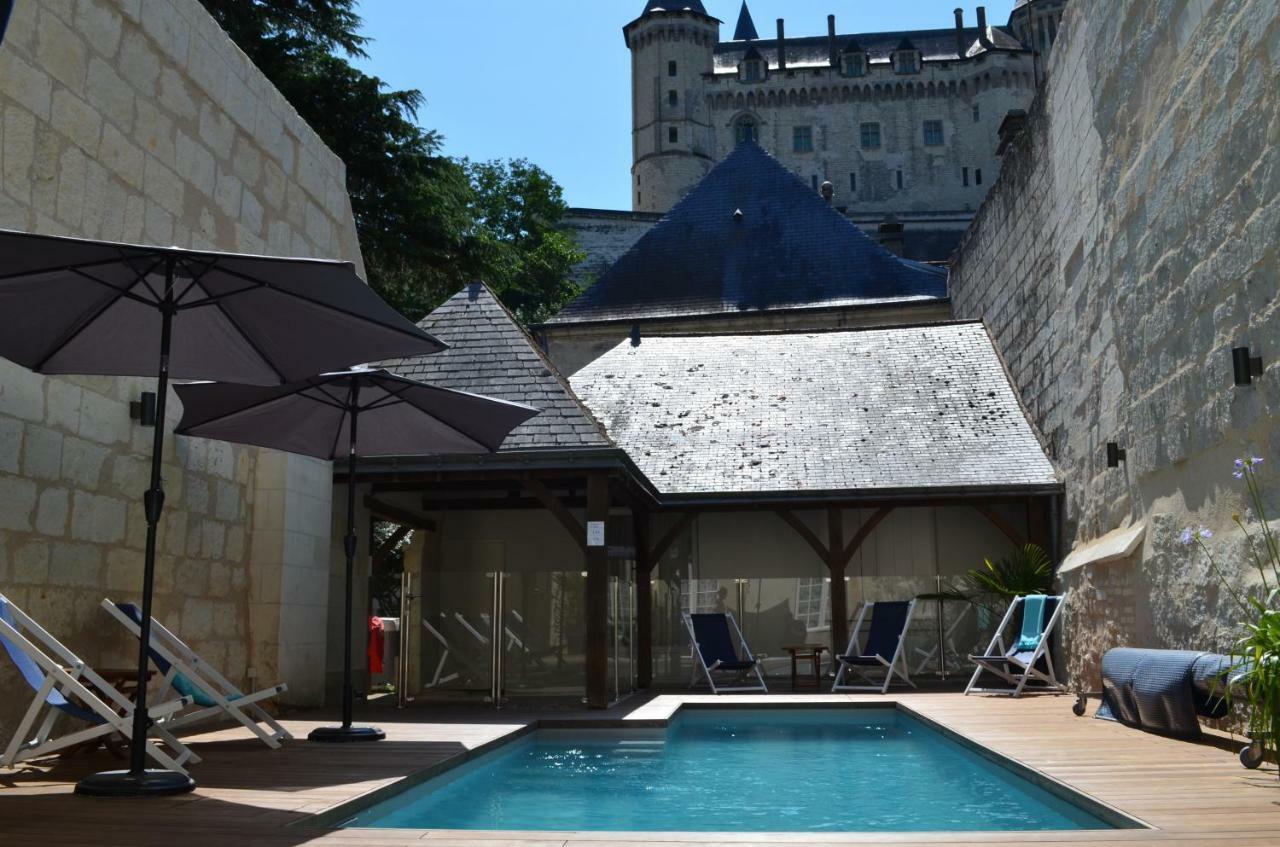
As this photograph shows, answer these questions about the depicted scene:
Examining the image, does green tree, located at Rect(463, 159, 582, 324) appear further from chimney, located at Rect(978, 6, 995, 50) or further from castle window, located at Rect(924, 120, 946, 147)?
chimney, located at Rect(978, 6, 995, 50)

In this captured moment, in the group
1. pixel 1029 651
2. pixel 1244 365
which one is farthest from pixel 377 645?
pixel 1244 365

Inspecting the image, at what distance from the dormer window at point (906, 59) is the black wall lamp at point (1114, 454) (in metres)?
53.0

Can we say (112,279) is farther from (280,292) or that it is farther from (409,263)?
(409,263)

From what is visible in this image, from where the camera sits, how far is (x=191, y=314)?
16.0ft

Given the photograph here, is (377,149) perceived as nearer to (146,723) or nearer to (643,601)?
(643,601)

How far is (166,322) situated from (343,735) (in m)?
2.67

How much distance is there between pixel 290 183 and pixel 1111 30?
19.0ft

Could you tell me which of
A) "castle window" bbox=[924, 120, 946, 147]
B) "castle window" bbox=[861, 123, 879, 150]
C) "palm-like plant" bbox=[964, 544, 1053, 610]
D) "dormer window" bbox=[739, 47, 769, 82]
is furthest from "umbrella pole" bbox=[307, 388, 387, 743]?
"castle window" bbox=[924, 120, 946, 147]

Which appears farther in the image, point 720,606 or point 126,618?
point 720,606

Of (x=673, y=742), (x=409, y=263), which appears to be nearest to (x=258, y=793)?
(x=673, y=742)

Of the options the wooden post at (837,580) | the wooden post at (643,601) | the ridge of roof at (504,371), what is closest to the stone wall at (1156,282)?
the wooden post at (837,580)

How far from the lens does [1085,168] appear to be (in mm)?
8711

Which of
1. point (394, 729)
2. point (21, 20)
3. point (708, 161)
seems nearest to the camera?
point (21, 20)

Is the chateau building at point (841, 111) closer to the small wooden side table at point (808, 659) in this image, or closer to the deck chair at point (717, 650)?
the small wooden side table at point (808, 659)
